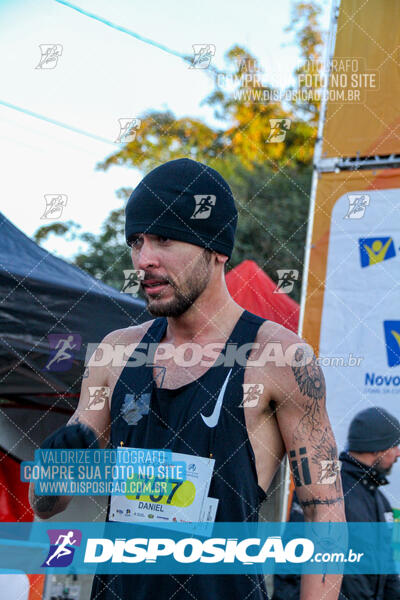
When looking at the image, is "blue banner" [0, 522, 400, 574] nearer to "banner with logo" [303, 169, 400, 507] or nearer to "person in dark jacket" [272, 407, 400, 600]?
"person in dark jacket" [272, 407, 400, 600]

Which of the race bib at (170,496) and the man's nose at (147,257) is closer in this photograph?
the race bib at (170,496)

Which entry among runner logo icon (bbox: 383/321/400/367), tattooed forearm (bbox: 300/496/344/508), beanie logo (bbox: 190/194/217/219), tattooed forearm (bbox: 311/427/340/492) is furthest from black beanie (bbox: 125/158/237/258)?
runner logo icon (bbox: 383/321/400/367)

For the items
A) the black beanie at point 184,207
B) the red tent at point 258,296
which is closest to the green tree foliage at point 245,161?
the red tent at point 258,296

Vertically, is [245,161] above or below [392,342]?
above

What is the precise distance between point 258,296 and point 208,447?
3085mm

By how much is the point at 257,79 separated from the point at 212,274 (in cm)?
255

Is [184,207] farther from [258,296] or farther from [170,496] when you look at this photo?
[258,296]

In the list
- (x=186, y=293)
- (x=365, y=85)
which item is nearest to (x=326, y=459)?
(x=186, y=293)

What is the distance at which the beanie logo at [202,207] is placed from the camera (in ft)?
6.48

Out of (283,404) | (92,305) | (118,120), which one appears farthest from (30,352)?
(283,404)

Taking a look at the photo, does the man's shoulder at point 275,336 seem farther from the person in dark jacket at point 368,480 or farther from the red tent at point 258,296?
the red tent at point 258,296

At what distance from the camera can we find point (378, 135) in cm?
371

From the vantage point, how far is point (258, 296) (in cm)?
481

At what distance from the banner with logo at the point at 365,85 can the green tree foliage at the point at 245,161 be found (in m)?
8.36
